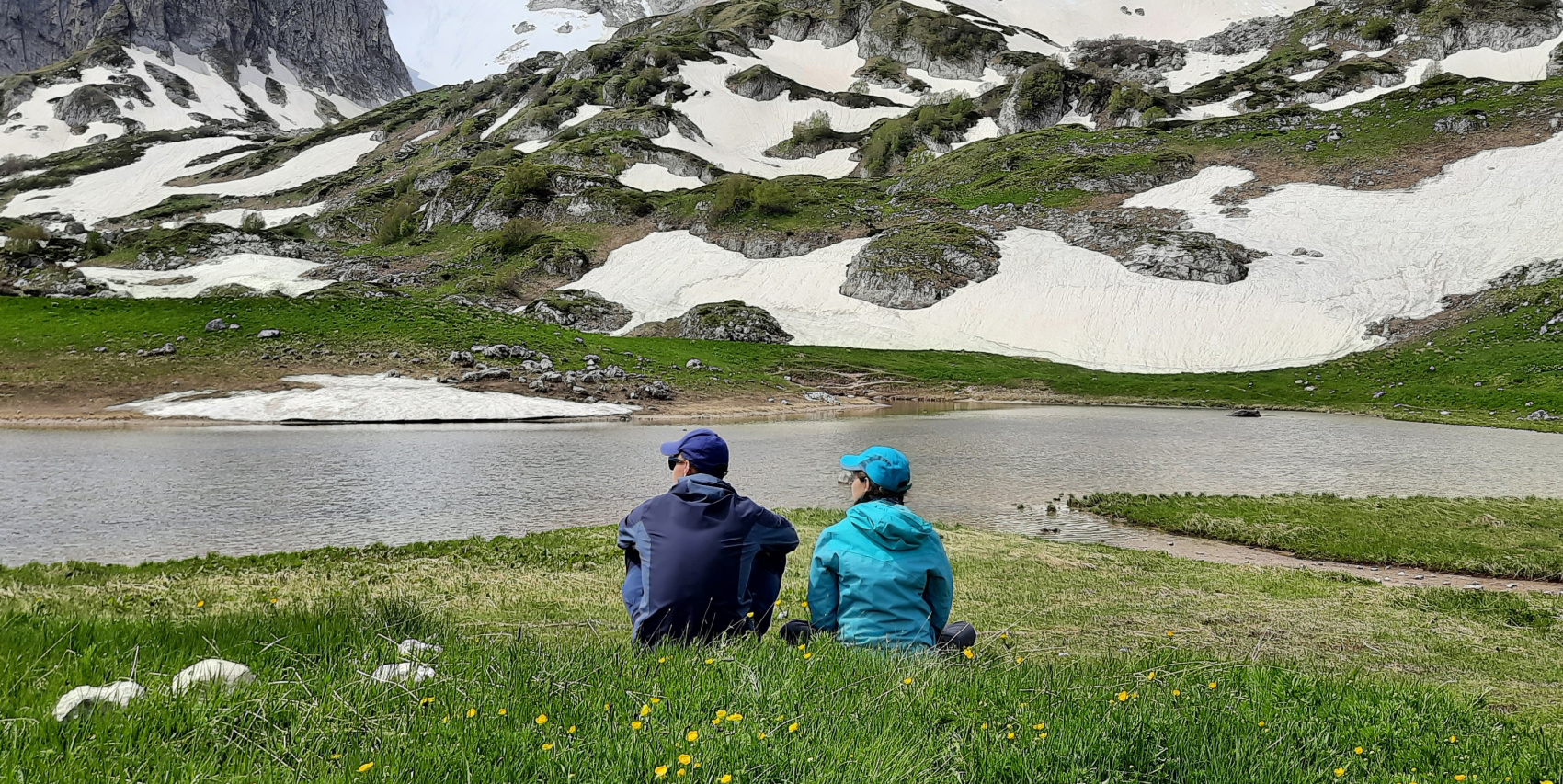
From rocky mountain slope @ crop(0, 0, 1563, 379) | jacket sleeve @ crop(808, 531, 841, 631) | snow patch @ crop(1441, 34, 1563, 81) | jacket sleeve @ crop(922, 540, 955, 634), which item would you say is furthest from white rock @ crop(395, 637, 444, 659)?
snow patch @ crop(1441, 34, 1563, 81)

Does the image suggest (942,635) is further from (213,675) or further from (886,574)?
(213,675)

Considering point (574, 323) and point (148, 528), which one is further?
point (574, 323)

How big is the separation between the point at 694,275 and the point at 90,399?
64.4 metres

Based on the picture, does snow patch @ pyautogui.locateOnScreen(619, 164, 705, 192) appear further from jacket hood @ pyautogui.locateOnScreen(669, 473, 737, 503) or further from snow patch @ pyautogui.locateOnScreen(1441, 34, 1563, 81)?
snow patch @ pyautogui.locateOnScreen(1441, 34, 1563, 81)

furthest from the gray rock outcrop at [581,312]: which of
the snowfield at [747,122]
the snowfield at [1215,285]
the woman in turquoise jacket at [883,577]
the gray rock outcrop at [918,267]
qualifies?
the woman in turquoise jacket at [883,577]

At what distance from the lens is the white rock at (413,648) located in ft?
16.8

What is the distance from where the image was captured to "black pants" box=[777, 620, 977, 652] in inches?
264

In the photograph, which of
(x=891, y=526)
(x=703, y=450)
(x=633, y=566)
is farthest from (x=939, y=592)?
(x=633, y=566)

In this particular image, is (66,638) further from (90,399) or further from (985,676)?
(90,399)

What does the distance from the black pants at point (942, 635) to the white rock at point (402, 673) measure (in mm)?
2983

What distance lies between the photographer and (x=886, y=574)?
654cm

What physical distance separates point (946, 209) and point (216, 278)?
326 feet

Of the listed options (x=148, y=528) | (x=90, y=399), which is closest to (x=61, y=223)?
(x=90, y=399)

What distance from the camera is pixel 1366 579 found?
48.2 ft
